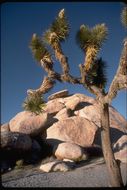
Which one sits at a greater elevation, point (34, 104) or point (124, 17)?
point (124, 17)

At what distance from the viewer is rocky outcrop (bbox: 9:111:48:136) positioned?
18375mm

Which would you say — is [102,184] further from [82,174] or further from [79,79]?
[79,79]

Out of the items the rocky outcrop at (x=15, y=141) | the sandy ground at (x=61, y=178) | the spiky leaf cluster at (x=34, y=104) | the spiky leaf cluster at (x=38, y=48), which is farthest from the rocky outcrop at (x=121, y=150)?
the spiky leaf cluster at (x=38, y=48)

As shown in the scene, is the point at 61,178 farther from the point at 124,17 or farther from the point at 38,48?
the point at 124,17

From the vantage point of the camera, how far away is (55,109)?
20.9m

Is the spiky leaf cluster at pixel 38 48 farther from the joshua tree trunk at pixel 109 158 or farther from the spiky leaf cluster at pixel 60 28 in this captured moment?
the joshua tree trunk at pixel 109 158

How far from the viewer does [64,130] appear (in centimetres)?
1858

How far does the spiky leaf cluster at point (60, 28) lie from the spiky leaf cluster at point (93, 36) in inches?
21.8

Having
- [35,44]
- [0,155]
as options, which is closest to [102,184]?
[35,44]

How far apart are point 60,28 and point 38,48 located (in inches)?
40.5

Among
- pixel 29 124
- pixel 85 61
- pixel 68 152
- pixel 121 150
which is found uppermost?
pixel 85 61

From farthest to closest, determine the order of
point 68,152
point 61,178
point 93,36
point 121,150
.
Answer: point 121,150
point 68,152
point 61,178
point 93,36

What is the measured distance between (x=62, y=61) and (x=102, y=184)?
14.0ft

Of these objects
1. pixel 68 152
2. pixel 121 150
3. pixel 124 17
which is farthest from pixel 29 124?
pixel 124 17
